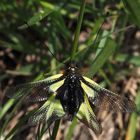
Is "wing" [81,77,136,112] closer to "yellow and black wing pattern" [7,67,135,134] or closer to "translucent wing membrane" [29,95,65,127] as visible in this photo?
"yellow and black wing pattern" [7,67,135,134]

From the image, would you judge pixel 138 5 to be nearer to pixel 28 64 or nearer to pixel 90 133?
pixel 90 133

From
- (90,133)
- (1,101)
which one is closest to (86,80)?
(90,133)

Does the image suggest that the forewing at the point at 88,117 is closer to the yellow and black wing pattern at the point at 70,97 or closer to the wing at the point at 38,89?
the yellow and black wing pattern at the point at 70,97

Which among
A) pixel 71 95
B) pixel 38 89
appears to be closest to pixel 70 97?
pixel 71 95

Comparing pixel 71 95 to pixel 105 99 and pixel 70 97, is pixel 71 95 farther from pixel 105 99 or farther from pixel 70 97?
pixel 105 99

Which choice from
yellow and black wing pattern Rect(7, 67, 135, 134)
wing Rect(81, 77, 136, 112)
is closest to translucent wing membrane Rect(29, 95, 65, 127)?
yellow and black wing pattern Rect(7, 67, 135, 134)

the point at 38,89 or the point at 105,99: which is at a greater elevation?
the point at 38,89
